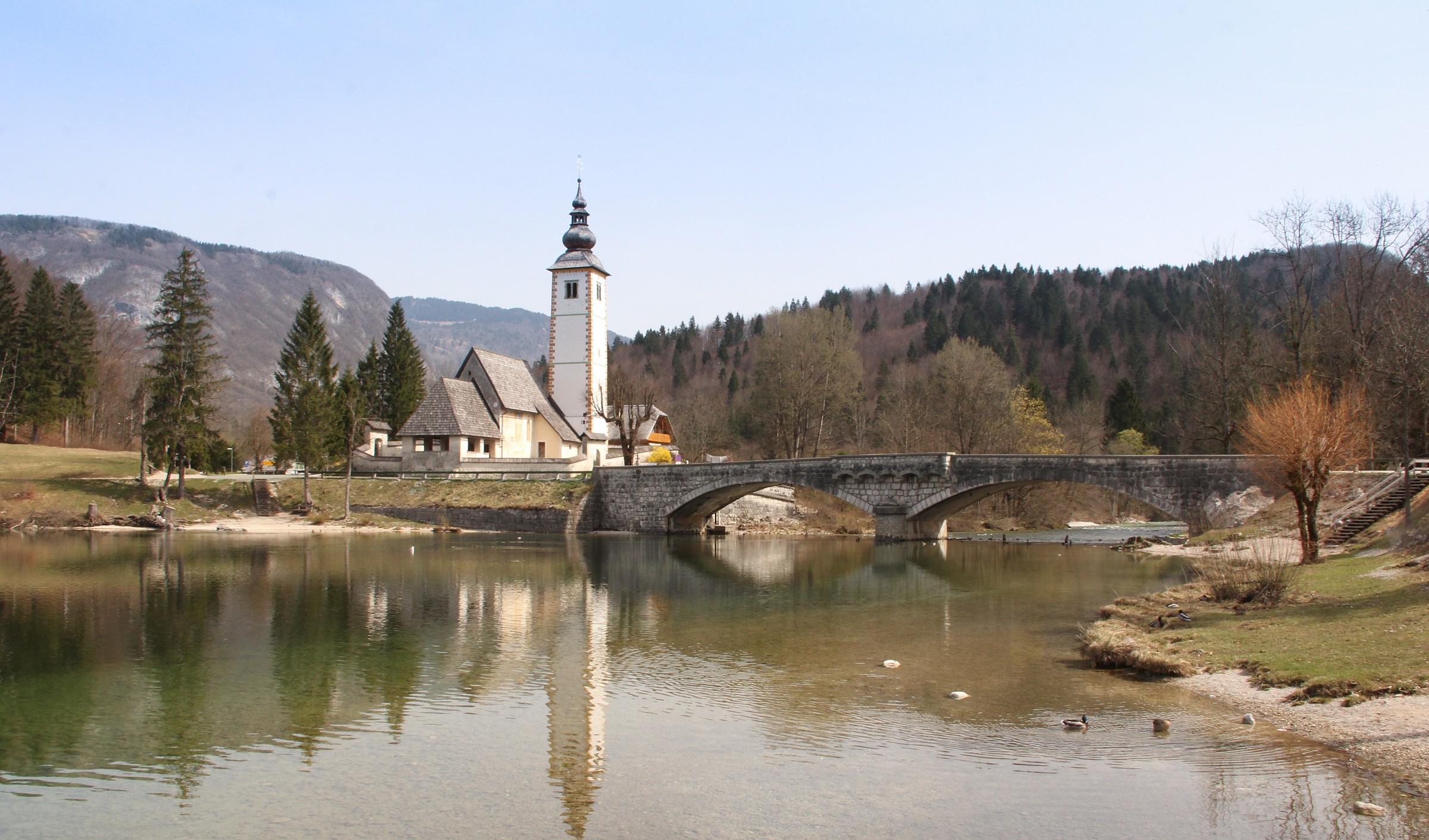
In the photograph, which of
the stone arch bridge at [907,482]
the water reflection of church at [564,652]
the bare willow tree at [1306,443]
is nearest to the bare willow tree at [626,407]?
the stone arch bridge at [907,482]

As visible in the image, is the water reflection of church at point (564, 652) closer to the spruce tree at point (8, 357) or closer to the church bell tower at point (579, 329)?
the church bell tower at point (579, 329)

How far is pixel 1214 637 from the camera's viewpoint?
54.0 ft

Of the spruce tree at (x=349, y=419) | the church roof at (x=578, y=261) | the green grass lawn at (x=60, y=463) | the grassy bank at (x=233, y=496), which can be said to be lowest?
the grassy bank at (x=233, y=496)

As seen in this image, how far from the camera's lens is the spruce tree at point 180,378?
51531 millimetres

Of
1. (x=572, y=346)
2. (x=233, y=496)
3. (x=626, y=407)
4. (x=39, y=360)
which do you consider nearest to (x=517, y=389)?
(x=572, y=346)

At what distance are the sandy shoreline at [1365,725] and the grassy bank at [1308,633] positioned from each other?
0.28 metres

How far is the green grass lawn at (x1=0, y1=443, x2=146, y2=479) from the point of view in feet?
171

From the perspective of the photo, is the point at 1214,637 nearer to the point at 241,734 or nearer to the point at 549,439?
the point at 241,734

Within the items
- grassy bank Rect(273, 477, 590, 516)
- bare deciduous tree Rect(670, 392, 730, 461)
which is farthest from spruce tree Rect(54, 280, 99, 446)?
bare deciduous tree Rect(670, 392, 730, 461)

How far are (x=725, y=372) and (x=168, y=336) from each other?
78953 millimetres

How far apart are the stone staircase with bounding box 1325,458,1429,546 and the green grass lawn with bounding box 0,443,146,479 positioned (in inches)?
2273

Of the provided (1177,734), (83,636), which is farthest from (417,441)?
(1177,734)

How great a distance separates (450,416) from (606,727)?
2004 inches

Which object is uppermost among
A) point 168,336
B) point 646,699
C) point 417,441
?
point 168,336
